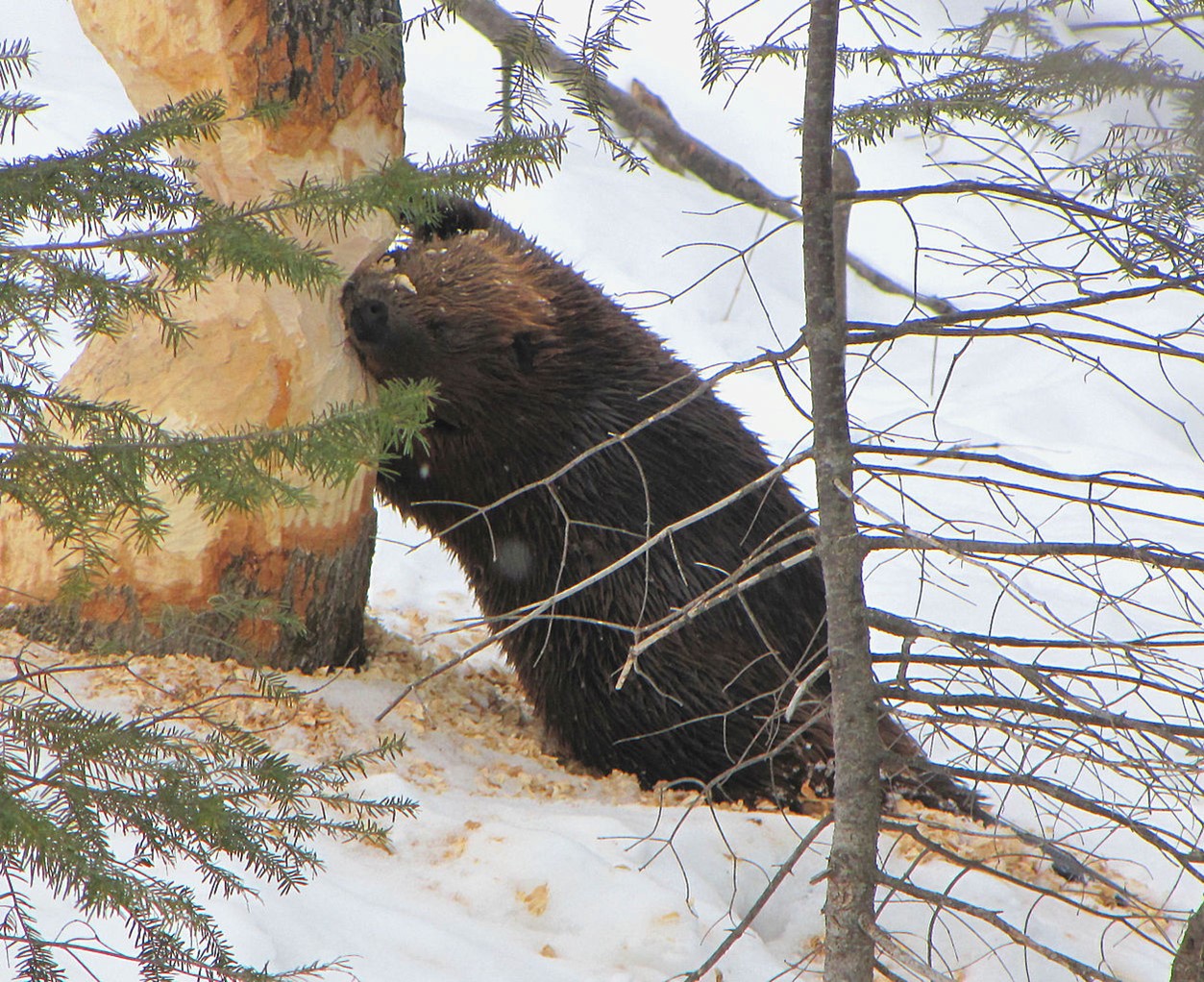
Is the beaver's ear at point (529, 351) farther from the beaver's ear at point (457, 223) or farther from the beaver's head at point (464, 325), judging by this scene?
the beaver's ear at point (457, 223)

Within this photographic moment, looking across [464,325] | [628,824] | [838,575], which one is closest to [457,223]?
[464,325]

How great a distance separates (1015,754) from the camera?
16.2ft

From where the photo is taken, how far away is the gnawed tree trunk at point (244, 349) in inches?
131

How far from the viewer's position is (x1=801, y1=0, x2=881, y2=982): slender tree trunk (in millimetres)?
1960

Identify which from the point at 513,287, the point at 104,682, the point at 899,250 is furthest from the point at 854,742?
the point at 899,250

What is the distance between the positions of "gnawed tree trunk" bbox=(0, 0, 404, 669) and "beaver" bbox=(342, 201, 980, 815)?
1.47ft

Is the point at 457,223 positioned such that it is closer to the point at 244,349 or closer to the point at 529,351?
the point at 529,351

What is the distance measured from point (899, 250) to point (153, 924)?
970 cm

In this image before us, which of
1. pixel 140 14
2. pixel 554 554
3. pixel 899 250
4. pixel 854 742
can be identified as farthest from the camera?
pixel 899 250

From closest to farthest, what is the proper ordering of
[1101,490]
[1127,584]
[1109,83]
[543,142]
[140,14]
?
[543,142] → [1109,83] → [140,14] → [1127,584] → [1101,490]

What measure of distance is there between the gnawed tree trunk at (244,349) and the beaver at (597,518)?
45 cm

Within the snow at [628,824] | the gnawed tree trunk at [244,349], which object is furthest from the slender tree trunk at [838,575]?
the gnawed tree trunk at [244,349]

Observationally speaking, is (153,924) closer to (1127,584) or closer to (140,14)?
(140,14)

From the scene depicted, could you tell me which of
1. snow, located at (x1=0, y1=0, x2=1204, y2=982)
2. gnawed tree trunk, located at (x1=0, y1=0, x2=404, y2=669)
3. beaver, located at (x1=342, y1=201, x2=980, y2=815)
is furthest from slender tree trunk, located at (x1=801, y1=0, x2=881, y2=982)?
beaver, located at (x1=342, y1=201, x2=980, y2=815)
